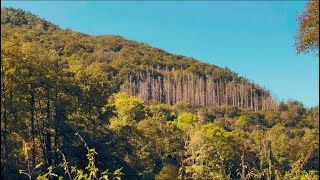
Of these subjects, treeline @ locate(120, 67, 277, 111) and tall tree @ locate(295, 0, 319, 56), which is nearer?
tall tree @ locate(295, 0, 319, 56)

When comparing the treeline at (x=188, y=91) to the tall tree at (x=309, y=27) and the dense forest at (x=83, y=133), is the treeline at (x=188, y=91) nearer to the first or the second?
the dense forest at (x=83, y=133)

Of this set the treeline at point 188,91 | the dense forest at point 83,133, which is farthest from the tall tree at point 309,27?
the treeline at point 188,91

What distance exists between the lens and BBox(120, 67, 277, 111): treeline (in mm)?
174275

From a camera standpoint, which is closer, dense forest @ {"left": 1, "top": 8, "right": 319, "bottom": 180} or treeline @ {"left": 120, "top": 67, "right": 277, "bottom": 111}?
dense forest @ {"left": 1, "top": 8, "right": 319, "bottom": 180}

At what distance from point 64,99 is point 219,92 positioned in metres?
154

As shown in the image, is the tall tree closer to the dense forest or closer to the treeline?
the dense forest

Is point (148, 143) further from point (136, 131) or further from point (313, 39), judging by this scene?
point (313, 39)

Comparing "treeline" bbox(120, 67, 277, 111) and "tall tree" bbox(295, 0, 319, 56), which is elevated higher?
"treeline" bbox(120, 67, 277, 111)

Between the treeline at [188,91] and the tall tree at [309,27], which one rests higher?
the treeline at [188,91]

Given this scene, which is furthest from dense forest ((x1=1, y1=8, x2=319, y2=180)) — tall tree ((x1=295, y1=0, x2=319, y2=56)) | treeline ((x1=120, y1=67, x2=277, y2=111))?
treeline ((x1=120, y1=67, x2=277, y2=111))

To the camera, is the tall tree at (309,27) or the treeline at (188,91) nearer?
the tall tree at (309,27)

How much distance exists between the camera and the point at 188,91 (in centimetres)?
17938

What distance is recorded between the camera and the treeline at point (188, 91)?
174 meters

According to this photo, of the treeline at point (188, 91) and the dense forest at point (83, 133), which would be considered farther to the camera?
the treeline at point (188, 91)
